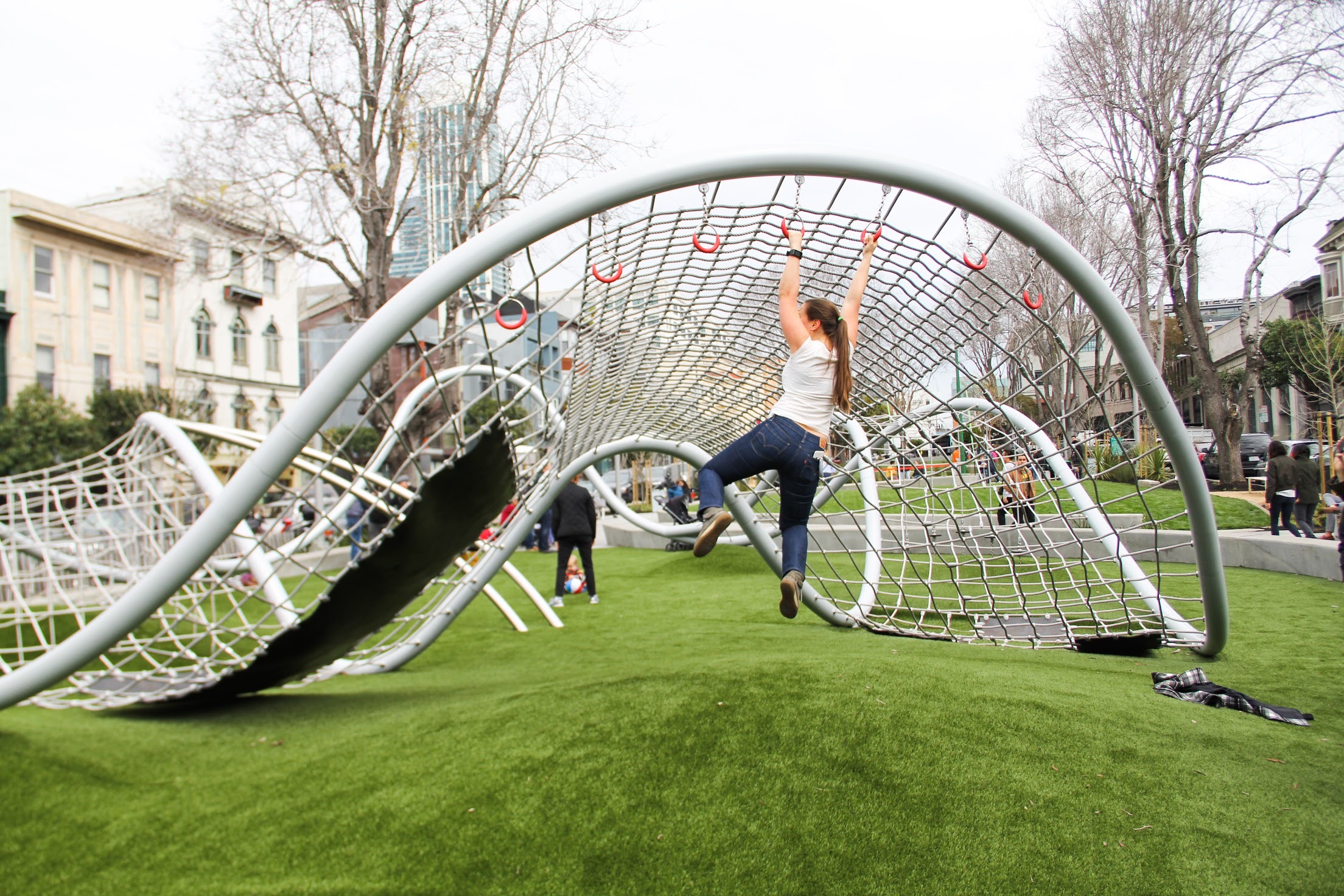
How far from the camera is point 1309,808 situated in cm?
279

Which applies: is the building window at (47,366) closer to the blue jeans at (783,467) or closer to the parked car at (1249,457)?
the blue jeans at (783,467)

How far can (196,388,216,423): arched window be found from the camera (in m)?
27.6

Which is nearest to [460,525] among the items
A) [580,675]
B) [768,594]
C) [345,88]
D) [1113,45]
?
[580,675]

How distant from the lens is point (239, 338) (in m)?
32.7

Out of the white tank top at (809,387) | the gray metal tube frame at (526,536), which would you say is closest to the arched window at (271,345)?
the gray metal tube frame at (526,536)

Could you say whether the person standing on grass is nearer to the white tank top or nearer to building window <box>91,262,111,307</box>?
the white tank top

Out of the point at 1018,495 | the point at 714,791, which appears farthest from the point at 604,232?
the point at 1018,495

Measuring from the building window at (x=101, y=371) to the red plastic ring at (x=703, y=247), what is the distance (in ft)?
90.8

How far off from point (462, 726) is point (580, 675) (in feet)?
4.04

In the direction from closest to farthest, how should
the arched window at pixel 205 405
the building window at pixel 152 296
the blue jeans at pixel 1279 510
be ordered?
the blue jeans at pixel 1279 510
the arched window at pixel 205 405
the building window at pixel 152 296

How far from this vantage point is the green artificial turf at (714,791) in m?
2.55

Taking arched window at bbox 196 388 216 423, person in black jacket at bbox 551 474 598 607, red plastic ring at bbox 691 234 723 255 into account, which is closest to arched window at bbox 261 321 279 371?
arched window at bbox 196 388 216 423

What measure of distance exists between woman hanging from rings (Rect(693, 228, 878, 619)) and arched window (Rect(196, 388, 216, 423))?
28.3 meters

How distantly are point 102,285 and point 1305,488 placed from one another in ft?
104
